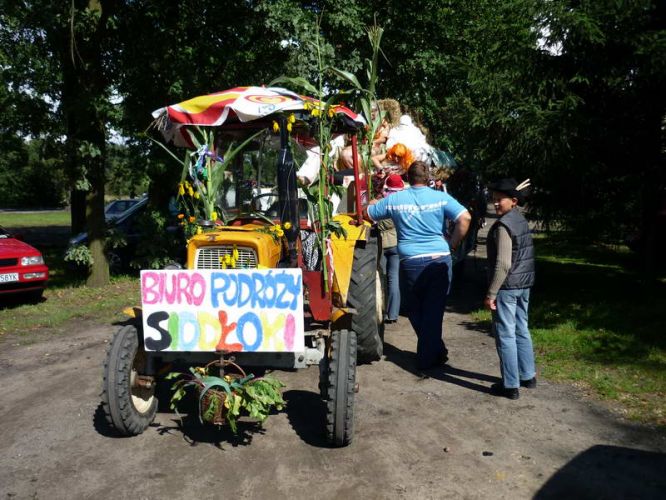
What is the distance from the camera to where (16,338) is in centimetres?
846

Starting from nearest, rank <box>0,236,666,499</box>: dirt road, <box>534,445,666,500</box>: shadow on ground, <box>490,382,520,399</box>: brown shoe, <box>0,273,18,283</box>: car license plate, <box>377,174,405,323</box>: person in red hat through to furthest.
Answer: <box>534,445,666,500</box>: shadow on ground, <box>0,236,666,499</box>: dirt road, <box>490,382,520,399</box>: brown shoe, <box>377,174,405,323</box>: person in red hat, <box>0,273,18,283</box>: car license plate

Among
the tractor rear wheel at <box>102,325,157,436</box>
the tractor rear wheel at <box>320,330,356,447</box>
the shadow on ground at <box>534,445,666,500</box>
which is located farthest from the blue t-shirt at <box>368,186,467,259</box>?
the tractor rear wheel at <box>102,325,157,436</box>

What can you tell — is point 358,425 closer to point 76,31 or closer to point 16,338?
point 16,338

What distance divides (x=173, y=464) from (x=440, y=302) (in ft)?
9.72

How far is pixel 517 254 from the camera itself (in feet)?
18.3

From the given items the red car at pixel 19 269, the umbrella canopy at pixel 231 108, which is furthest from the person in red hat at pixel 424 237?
the red car at pixel 19 269

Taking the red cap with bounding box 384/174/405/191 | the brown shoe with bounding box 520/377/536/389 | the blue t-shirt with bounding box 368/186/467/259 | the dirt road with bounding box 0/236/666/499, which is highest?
the red cap with bounding box 384/174/405/191

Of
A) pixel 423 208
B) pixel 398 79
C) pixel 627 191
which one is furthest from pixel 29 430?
pixel 398 79

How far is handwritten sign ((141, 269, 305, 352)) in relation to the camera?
4.56 m

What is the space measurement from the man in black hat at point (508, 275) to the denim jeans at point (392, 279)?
2621mm

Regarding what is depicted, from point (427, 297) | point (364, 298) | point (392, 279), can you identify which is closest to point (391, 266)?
point (392, 279)

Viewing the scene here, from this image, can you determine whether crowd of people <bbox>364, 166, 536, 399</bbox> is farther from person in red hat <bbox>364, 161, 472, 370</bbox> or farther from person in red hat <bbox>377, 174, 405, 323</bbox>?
person in red hat <bbox>377, 174, 405, 323</bbox>

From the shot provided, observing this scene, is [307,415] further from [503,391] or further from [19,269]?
[19,269]

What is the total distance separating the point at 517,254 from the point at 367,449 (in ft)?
7.12
